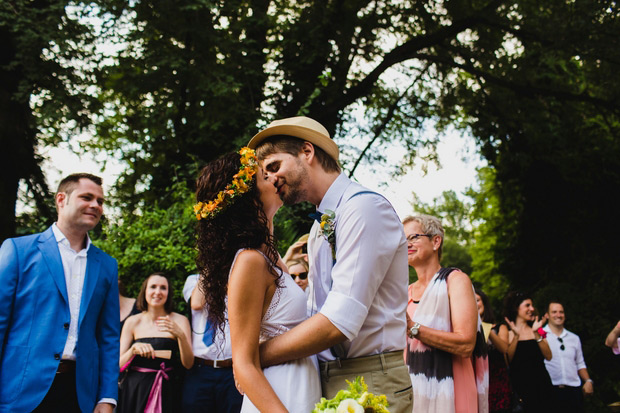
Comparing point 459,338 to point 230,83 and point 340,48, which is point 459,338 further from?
point 340,48

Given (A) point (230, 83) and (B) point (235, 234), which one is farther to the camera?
(A) point (230, 83)

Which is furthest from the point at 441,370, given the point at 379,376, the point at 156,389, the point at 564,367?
the point at 564,367

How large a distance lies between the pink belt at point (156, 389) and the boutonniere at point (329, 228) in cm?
401

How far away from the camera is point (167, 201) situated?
10.7m

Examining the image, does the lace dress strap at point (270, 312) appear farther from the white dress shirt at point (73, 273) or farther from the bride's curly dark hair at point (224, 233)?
the white dress shirt at point (73, 273)

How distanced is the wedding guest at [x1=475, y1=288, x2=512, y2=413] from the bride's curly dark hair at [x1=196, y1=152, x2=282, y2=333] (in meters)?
4.67

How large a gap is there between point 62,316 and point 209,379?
2207 millimetres

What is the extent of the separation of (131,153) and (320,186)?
11.2 metres

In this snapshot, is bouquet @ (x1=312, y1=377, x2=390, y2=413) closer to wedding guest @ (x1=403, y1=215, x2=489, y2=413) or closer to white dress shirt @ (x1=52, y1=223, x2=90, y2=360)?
wedding guest @ (x1=403, y1=215, x2=489, y2=413)

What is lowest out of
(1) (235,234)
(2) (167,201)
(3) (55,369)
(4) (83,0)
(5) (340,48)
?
(3) (55,369)

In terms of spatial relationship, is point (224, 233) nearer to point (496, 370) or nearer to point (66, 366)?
point (66, 366)

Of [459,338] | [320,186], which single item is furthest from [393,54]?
[320,186]

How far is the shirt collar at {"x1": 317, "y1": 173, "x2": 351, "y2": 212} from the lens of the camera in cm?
258

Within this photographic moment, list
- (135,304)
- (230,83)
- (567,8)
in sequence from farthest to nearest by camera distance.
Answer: (567,8) < (230,83) < (135,304)
